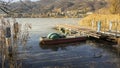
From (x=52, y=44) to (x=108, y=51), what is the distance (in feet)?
20.7

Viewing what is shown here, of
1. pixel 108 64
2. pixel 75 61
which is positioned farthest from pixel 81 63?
pixel 108 64

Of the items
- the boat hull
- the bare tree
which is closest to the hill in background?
the boat hull

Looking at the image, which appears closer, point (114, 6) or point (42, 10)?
point (114, 6)

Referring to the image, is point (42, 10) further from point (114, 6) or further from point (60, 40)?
point (60, 40)

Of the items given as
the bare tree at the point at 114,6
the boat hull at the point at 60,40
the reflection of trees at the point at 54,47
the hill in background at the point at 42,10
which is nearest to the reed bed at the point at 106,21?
the boat hull at the point at 60,40

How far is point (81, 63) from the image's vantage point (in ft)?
60.0

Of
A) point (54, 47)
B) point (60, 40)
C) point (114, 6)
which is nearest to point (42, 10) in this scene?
point (114, 6)

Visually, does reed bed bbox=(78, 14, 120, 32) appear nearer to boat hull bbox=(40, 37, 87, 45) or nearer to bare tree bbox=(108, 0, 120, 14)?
boat hull bbox=(40, 37, 87, 45)

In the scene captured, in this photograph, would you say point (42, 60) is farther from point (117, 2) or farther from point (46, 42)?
point (117, 2)

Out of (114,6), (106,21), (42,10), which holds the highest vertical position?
(42,10)

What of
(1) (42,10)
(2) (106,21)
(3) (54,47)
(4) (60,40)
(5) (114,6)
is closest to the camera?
(3) (54,47)

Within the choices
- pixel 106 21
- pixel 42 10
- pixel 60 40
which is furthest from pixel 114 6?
pixel 42 10

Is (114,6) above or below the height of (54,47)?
above

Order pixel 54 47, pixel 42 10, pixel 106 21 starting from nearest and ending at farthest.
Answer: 1. pixel 54 47
2. pixel 106 21
3. pixel 42 10
